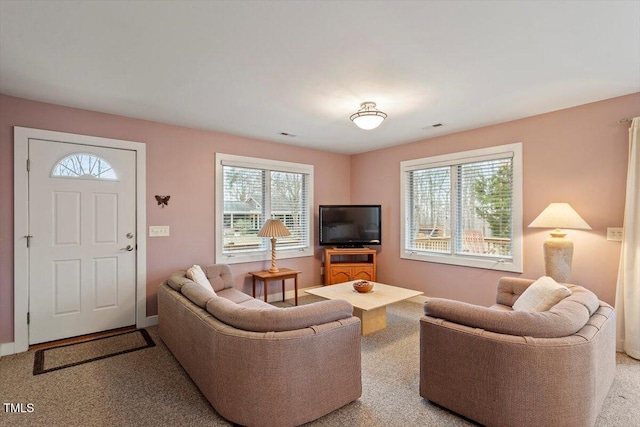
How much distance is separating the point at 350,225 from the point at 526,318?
3.42 meters

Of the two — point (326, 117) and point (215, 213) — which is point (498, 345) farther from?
point (215, 213)

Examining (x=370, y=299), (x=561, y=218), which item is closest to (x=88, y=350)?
(x=370, y=299)

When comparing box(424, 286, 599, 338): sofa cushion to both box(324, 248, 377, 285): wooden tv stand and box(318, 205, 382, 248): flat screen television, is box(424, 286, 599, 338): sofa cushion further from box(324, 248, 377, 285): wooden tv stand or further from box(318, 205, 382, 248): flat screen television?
box(318, 205, 382, 248): flat screen television

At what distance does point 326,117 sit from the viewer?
367cm

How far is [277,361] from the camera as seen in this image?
1852 millimetres

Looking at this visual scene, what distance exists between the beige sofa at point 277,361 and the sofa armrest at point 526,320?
2.30 feet

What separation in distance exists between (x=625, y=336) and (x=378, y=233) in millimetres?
2992

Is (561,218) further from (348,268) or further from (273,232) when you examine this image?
(273,232)

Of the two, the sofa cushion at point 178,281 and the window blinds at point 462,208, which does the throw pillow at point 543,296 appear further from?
the sofa cushion at point 178,281

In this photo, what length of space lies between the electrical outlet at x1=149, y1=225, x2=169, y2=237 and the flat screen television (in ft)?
7.40

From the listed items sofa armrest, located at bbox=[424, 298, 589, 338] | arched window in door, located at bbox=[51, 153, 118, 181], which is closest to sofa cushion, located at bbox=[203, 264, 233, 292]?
arched window in door, located at bbox=[51, 153, 118, 181]

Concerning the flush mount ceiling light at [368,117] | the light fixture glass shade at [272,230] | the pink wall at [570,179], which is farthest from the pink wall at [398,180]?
the flush mount ceiling light at [368,117]

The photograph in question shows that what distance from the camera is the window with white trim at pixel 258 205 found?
4.38 metres

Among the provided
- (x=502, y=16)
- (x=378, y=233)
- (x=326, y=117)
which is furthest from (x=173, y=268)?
(x=502, y=16)
